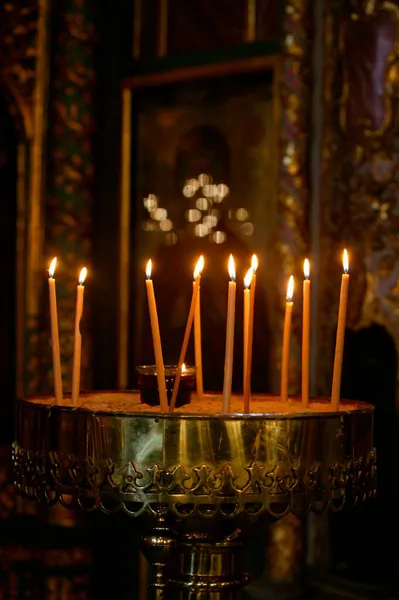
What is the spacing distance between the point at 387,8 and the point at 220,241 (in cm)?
49

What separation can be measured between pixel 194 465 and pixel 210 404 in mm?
256

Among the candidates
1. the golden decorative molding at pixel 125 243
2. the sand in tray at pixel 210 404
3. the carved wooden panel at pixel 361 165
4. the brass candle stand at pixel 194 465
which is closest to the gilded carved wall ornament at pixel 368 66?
the carved wooden panel at pixel 361 165

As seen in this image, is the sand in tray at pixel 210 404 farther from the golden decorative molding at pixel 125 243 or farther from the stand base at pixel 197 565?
the golden decorative molding at pixel 125 243

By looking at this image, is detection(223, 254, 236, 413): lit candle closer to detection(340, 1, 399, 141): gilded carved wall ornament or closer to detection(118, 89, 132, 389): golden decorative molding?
detection(340, 1, 399, 141): gilded carved wall ornament

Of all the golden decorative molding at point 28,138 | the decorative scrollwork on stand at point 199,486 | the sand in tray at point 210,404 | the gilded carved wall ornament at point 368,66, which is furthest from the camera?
the golden decorative molding at point 28,138

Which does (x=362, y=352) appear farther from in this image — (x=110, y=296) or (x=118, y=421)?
(x=118, y=421)

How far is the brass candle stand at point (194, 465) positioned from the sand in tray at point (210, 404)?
0.08 metres

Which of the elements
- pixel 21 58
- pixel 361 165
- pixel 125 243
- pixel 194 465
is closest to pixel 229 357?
pixel 194 465

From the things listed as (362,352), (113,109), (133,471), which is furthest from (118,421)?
(113,109)

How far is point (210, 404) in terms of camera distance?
1.20m

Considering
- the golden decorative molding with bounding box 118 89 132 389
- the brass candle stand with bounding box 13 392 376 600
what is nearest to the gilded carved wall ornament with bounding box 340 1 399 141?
the golden decorative molding with bounding box 118 89 132 389

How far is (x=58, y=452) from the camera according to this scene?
39.7 inches

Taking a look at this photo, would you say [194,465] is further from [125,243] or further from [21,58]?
[21,58]

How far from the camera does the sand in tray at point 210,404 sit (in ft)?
3.67
